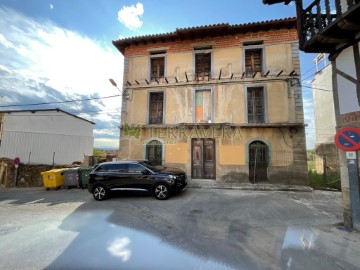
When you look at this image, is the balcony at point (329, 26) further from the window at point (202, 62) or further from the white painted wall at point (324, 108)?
the white painted wall at point (324, 108)

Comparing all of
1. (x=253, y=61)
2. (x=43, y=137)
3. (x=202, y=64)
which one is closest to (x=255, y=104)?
(x=253, y=61)

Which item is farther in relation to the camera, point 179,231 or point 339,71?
point 339,71

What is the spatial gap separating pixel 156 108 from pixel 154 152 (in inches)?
118

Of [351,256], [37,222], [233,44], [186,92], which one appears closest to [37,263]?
[37,222]

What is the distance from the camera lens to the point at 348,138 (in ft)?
15.2

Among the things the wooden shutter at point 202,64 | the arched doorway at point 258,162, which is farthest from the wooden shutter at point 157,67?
the arched doorway at point 258,162

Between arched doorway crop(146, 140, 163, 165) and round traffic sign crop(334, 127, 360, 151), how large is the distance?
9078 mm

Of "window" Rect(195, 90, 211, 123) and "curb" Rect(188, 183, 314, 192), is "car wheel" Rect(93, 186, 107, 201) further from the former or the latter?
"window" Rect(195, 90, 211, 123)

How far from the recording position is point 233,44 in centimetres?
1185

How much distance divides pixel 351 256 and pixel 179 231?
3.40 m

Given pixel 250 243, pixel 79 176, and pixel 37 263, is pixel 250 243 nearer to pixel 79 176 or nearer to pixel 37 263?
pixel 37 263

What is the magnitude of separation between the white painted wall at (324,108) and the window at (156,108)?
483 inches

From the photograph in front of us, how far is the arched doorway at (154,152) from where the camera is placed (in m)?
12.2

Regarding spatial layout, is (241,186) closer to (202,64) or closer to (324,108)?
(202,64)
